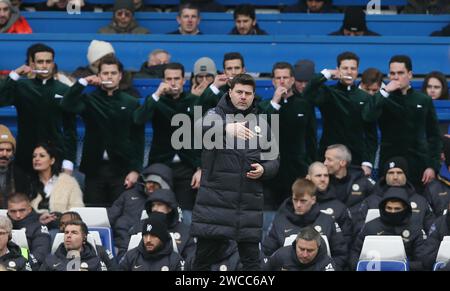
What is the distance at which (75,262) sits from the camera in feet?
46.3

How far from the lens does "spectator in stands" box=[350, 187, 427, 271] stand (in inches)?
583

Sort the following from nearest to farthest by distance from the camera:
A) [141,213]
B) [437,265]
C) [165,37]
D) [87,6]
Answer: [437,265]
[141,213]
[165,37]
[87,6]

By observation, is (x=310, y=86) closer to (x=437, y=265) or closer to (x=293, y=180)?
(x=293, y=180)

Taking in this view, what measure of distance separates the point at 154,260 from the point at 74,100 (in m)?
2.25

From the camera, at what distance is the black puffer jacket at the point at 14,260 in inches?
549

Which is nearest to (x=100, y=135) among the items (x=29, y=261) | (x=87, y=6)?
(x=29, y=261)

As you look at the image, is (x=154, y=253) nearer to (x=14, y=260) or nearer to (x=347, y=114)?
(x=14, y=260)

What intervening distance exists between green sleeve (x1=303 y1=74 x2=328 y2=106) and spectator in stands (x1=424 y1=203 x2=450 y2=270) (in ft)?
6.00

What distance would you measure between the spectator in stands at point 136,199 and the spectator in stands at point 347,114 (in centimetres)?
172

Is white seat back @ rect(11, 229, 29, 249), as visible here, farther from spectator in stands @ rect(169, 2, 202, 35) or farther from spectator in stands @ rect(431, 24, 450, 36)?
spectator in stands @ rect(431, 24, 450, 36)

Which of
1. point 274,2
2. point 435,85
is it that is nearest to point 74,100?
point 435,85

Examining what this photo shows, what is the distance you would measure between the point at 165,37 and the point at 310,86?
9.61ft

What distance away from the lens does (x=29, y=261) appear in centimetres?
1430

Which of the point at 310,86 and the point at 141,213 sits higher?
the point at 310,86
